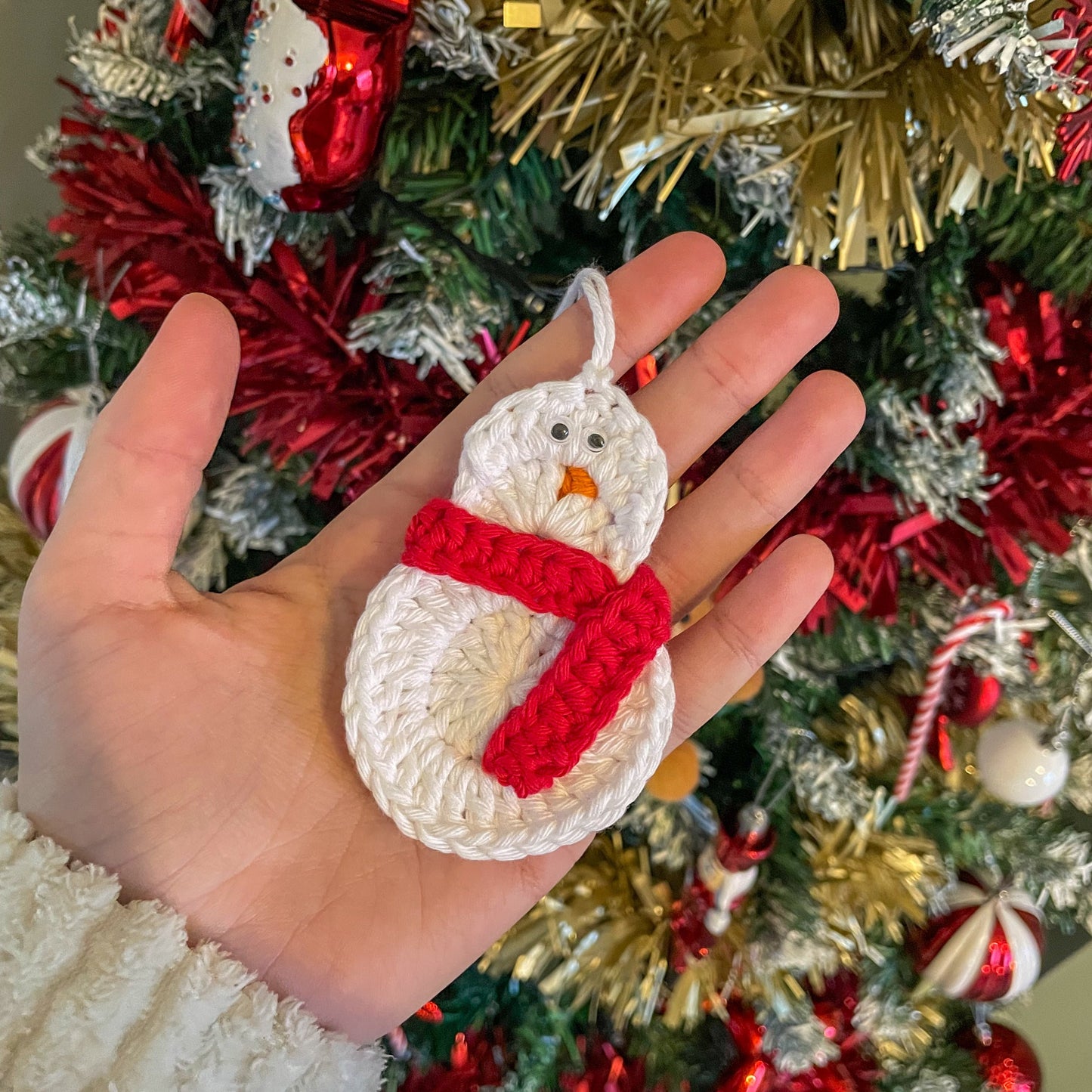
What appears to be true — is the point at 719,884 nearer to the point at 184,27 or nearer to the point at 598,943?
the point at 598,943

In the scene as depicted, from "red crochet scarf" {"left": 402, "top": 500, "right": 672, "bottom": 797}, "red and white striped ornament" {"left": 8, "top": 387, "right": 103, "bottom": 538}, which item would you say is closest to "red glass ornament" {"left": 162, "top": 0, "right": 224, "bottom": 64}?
"red and white striped ornament" {"left": 8, "top": 387, "right": 103, "bottom": 538}

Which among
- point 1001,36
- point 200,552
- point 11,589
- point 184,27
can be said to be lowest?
point 11,589

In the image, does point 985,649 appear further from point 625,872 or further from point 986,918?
point 625,872

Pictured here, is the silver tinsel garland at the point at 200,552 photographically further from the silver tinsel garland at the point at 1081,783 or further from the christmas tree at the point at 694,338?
the silver tinsel garland at the point at 1081,783

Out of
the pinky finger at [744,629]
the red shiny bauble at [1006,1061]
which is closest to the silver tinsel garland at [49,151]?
the pinky finger at [744,629]

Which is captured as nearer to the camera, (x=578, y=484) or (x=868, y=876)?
(x=578, y=484)

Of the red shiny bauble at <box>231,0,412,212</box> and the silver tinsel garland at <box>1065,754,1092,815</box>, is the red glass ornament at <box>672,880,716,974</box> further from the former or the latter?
the red shiny bauble at <box>231,0,412,212</box>

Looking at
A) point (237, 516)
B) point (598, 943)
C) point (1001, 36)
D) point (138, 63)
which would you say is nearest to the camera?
point (1001, 36)

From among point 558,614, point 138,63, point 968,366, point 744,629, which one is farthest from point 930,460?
point 138,63
